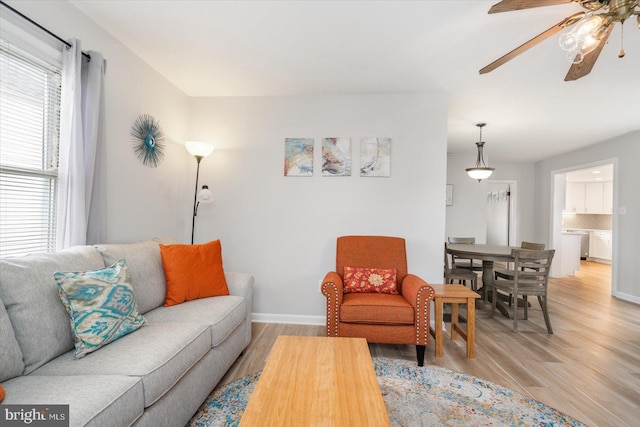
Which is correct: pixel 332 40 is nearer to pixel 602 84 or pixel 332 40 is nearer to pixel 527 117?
pixel 602 84

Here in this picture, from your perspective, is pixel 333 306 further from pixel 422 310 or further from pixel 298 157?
pixel 298 157

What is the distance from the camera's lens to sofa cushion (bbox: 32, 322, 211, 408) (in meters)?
1.29

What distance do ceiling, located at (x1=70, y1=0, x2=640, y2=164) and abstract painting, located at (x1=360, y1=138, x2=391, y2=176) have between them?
55 cm

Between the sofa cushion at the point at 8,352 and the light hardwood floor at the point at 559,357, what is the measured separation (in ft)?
3.98

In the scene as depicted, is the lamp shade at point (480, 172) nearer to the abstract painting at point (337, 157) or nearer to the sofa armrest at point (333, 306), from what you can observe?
the abstract painting at point (337, 157)

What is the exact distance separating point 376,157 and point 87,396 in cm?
293

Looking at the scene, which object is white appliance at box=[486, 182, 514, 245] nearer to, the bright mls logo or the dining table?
the dining table

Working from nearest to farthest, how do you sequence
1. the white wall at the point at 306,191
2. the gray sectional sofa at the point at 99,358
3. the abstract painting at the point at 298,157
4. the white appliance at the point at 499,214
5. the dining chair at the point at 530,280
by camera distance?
the gray sectional sofa at the point at 99,358
the dining chair at the point at 530,280
the white wall at the point at 306,191
the abstract painting at the point at 298,157
the white appliance at the point at 499,214

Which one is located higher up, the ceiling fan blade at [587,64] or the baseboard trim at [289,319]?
the ceiling fan blade at [587,64]

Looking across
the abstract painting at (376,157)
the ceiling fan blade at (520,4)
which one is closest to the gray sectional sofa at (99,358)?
the abstract painting at (376,157)

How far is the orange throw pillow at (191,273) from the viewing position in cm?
223

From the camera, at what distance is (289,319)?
131 inches

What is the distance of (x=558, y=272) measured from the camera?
6.11m

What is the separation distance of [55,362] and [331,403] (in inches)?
49.9
